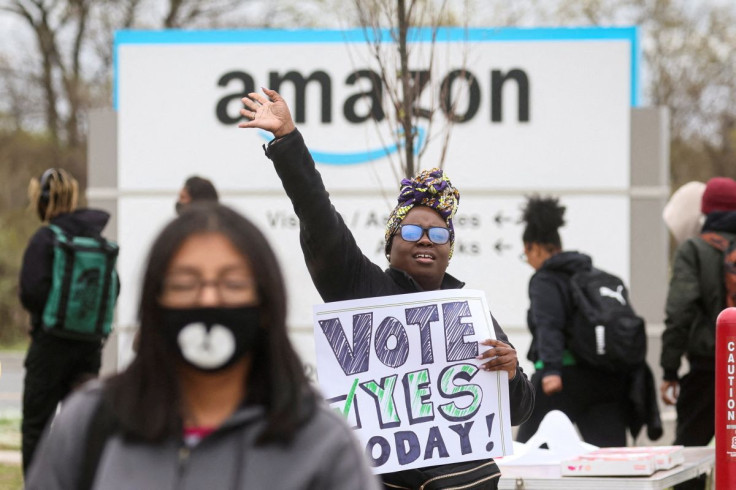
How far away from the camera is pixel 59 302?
26.3 ft

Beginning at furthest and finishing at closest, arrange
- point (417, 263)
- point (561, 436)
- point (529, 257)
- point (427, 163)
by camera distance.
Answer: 1. point (427, 163)
2. point (529, 257)
3. point (561, 436)
4. point (417, 263)

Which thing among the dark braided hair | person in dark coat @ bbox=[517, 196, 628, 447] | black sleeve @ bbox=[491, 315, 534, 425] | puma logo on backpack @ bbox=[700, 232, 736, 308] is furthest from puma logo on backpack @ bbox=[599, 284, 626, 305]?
black sleeve @ bbox=[491, 315, 534, 425]

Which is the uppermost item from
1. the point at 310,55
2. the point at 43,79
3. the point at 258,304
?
the point at 43,79

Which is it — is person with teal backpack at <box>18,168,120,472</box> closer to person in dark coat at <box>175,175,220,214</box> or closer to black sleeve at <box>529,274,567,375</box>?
person in dark coat at <box>175,175,220,214</box>

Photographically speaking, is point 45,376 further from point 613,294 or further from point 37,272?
point 613,294

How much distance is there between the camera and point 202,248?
237 cm

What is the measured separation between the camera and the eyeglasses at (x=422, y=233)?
440 centimetres

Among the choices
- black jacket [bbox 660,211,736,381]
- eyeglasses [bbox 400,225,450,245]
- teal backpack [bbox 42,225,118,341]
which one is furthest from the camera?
teal backpack [bbox 42,225,118,341]

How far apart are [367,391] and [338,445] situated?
2144 mm

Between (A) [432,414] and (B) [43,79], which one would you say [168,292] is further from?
(B) [43,79]

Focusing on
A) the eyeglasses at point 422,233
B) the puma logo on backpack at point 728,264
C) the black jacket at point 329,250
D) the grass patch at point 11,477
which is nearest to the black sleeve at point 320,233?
the black jacket at point 329,250

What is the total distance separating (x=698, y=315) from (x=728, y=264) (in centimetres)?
35

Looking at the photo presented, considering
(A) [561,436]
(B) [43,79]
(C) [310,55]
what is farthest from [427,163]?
(B) [43,79]

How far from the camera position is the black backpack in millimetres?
7395
